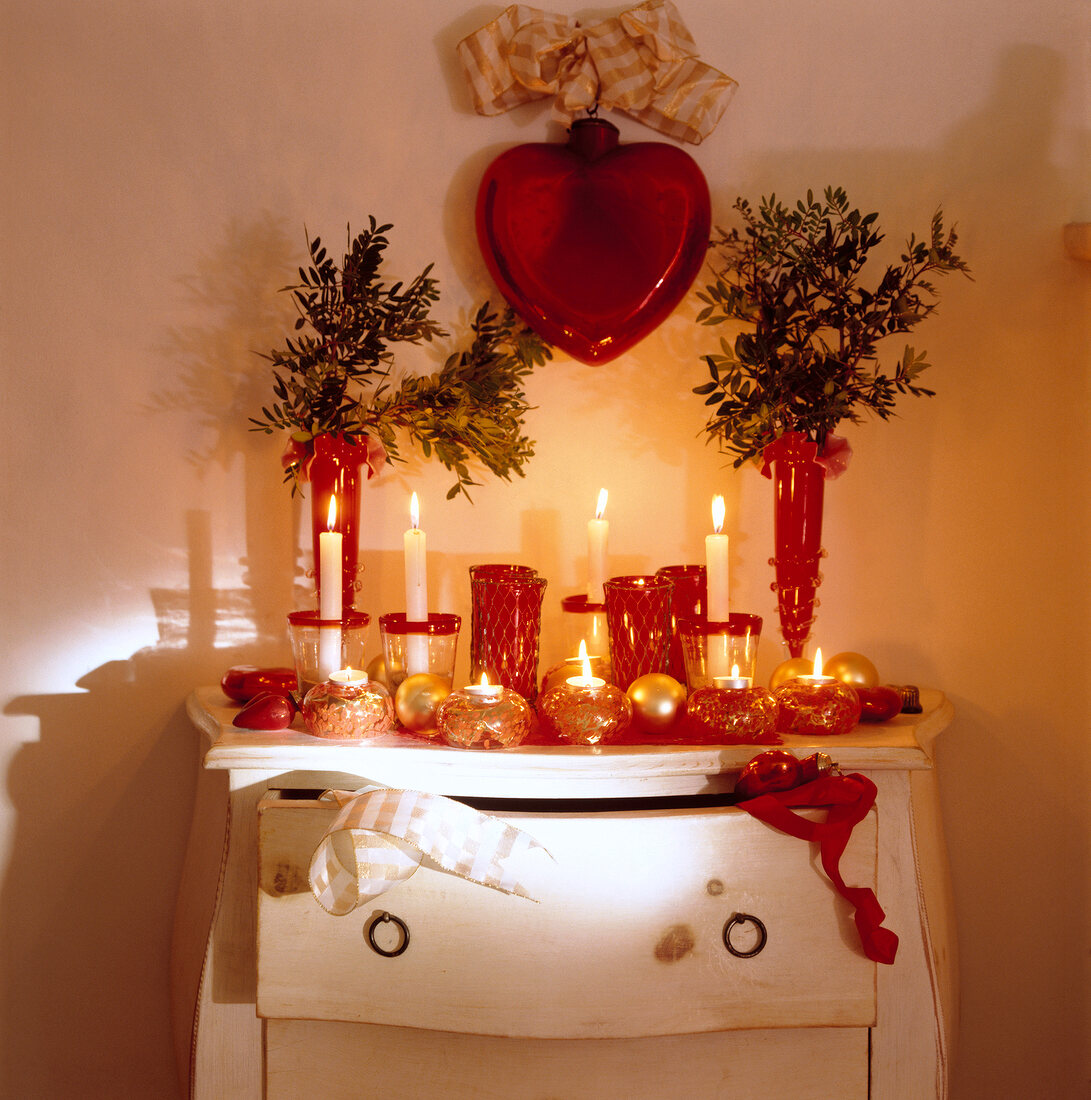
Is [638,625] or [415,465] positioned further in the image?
[415,465]

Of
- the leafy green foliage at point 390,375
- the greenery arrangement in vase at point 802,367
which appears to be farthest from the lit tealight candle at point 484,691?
the greenery arrangement in vase at point 802,367

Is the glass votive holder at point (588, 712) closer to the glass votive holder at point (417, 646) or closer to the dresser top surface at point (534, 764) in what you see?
the dresser top surface at point (534, 764)

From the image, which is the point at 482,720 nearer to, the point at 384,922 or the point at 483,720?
the point at 483,720

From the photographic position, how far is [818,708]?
1.07 meters

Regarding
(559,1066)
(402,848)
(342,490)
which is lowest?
(559,1066)

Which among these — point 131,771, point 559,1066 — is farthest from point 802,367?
point 131,771

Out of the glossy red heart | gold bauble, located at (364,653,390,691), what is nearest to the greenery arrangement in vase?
gold bauble, located at (364,653,390,691)

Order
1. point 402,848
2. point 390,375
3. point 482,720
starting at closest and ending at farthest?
point 402,848, point 482,720, point 390,375

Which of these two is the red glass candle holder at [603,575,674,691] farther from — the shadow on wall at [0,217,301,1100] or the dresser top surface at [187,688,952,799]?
the shadow on wall at [0,217,301,1100]

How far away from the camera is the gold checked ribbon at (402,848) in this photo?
875 mm

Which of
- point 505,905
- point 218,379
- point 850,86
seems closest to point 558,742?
point 505,905

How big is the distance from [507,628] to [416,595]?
0.12 m

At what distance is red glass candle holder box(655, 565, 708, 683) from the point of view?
1.21 metres

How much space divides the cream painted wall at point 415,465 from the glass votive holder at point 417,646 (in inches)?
9.0
